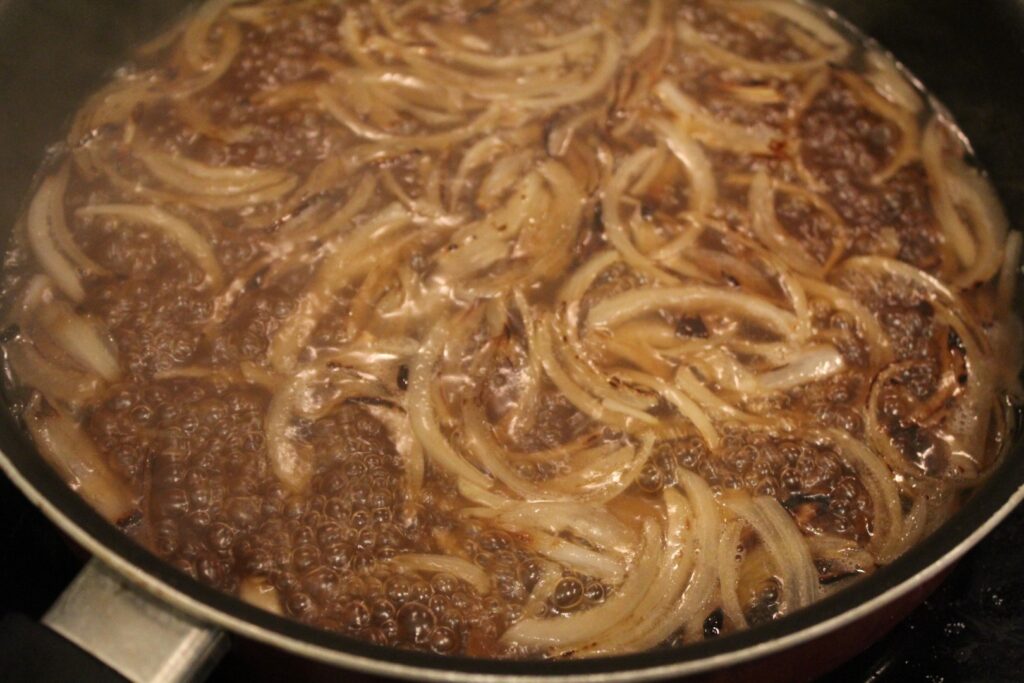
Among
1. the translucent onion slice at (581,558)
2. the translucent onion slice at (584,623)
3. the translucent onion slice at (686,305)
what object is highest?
the translucent onion slice at (686,305)

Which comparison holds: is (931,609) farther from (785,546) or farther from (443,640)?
(443,640)

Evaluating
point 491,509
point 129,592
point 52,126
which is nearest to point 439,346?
point 491,509

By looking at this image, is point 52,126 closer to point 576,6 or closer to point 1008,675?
point 576,6

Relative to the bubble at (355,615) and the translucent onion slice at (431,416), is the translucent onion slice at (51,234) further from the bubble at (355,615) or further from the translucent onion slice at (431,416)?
the bubble at (355,615)

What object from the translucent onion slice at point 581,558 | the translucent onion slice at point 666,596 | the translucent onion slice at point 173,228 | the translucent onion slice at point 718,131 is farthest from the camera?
the translucent onion slice at point 718,131

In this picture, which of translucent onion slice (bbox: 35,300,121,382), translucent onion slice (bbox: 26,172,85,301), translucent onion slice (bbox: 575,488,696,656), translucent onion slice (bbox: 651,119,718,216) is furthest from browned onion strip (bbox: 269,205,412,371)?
translucent onion slice (bbox: 575,488,696,656)

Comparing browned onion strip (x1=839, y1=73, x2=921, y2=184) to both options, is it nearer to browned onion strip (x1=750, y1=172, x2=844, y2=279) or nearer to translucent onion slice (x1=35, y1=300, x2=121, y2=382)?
browned onion strip (x1=750, y1=172, x2=844, y2=279)

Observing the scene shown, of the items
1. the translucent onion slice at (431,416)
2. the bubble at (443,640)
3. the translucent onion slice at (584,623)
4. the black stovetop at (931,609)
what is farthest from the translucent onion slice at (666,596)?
the black stovetop at (931,609)
